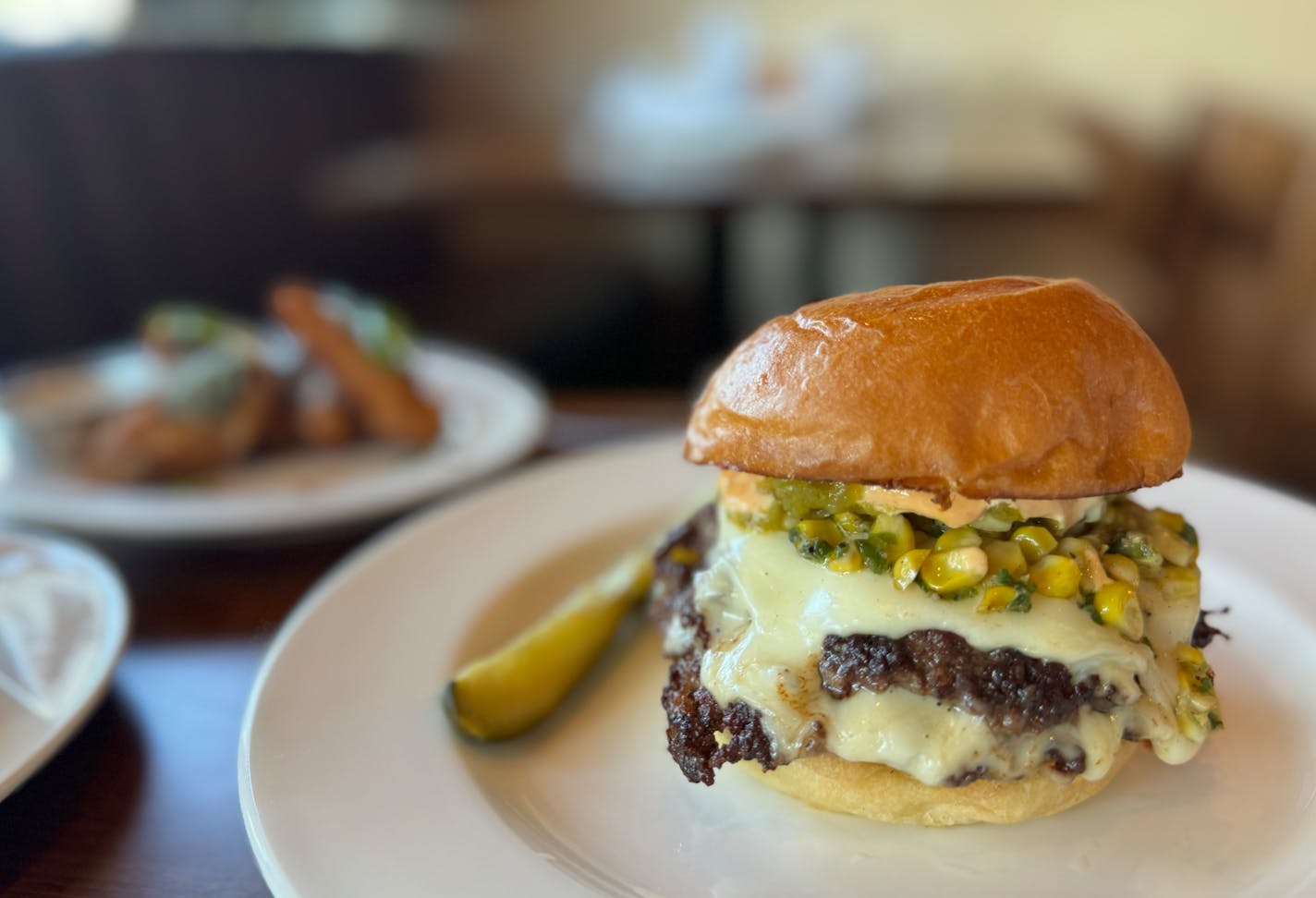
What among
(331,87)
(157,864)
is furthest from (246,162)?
(157,864)

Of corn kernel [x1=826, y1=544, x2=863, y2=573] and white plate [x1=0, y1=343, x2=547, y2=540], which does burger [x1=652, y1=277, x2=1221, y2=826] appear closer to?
corn kernel [x1=826, y1=544, x2=863, y2=573]

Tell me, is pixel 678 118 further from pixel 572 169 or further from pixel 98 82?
pixel 98 82

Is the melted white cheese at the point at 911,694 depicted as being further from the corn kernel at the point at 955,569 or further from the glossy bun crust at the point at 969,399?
the glossy bun crust at the point at 969,399

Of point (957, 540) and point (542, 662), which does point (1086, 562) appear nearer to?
point (957, 540)

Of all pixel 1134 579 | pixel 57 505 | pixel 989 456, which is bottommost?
pixel 57 505

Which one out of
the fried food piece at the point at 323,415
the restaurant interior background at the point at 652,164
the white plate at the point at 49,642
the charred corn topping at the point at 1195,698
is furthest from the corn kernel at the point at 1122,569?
the restaurant interior background at the point at 652,164

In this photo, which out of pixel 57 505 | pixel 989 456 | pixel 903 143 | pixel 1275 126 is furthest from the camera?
pixel 903 143

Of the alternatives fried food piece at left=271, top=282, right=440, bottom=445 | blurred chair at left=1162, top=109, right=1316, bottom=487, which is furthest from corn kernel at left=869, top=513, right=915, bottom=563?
blurred chair at left=1162, top=109, right=1316, bottom=487
